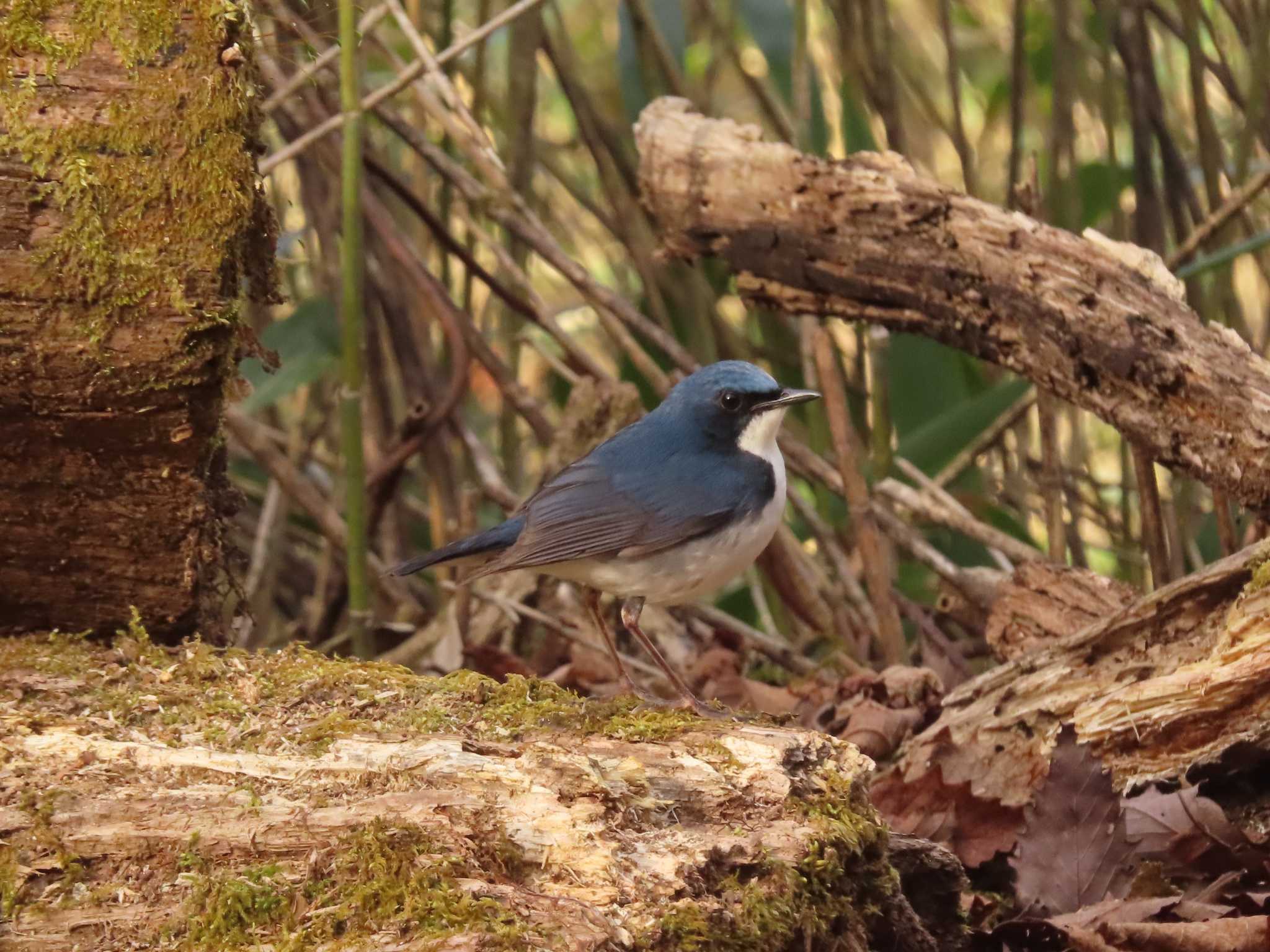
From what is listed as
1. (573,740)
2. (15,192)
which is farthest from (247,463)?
(573,740)

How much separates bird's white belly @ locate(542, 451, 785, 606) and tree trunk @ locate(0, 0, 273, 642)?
1189mm

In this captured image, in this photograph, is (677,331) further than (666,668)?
Yes

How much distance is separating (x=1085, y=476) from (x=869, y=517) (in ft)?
5.41

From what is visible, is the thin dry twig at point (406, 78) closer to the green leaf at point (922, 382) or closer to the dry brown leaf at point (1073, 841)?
the green leaf at point (922, 382)

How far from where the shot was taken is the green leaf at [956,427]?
4.85 meters

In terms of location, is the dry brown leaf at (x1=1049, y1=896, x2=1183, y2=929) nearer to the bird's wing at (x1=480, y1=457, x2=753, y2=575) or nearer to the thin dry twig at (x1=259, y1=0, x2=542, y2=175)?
the bird's wing at (x1=480, y1=457, x2=753, y2=575)

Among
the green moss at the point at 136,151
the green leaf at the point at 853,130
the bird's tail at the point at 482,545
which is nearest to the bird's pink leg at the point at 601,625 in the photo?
the bird's tail at the point at 482,545

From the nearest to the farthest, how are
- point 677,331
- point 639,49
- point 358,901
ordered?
point 358,901 < point 639,49 < point 677,331

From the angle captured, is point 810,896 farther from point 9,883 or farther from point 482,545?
point 482,545

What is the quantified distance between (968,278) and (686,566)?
1.04 m

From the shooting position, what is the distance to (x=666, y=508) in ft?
12.0

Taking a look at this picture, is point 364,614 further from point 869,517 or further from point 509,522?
point 869,517

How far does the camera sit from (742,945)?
2168mm

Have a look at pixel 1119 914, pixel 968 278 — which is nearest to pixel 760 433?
pixel 968 278
